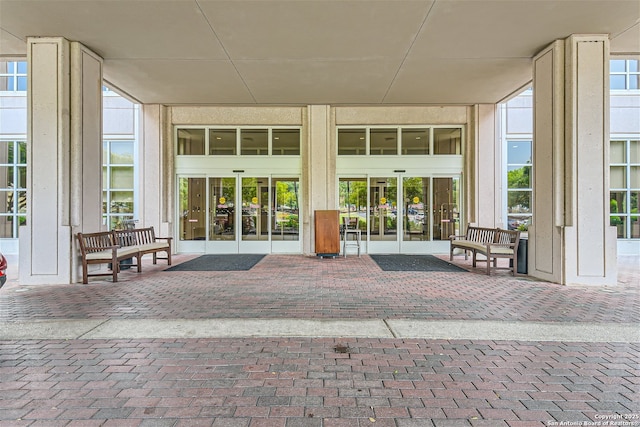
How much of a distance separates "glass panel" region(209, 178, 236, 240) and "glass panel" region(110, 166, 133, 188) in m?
3.02

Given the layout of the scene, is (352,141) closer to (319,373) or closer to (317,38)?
(317,38)

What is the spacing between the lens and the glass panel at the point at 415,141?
12.2 metres

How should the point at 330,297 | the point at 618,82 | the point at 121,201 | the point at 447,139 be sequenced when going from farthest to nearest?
the point at 121,201, the point at 618,82, the point at 447,139, the point at 330,297

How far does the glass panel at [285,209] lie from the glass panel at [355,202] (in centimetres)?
152

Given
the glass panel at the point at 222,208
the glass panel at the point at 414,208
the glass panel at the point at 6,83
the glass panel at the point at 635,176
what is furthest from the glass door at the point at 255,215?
the glass panel at the point at 635,176

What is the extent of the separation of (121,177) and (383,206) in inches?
362

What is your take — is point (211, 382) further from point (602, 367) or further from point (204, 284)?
point (204, 284)

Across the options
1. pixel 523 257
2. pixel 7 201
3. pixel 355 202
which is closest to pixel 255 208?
pixel 355 202

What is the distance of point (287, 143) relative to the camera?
12180 millimetres

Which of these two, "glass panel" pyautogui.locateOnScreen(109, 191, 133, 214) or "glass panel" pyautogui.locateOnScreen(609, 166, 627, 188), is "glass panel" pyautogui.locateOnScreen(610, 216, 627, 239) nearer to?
"glass panel" pyautogui.locateOnScreen(609, 166, 627, 188)

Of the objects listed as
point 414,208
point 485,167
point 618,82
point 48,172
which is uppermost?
point 618,82

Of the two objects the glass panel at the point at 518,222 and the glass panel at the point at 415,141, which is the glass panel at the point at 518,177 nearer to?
the glass panel at the point at 518,222

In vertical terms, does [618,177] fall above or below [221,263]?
above

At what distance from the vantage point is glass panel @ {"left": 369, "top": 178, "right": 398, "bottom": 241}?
12.1m
